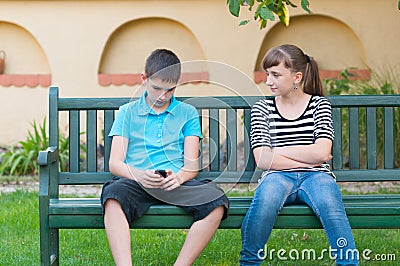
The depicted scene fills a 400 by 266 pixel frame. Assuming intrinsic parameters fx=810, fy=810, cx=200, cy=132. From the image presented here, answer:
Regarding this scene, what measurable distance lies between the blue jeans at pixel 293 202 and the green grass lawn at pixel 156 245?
858 millimetres

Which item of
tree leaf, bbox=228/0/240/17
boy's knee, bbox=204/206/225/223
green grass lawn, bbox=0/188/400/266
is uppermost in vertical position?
tree leaf, bbox=228/0/240/17

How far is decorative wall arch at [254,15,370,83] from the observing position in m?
9.08

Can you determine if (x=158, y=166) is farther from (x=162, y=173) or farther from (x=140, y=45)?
(x=140, y=45)

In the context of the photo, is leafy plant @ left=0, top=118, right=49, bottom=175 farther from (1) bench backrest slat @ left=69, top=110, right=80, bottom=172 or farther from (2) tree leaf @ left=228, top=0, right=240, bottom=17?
(2) tree leaf @ left=228, top=0, right=240, bottom=17

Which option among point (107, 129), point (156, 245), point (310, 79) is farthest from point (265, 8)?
point (156, 245)

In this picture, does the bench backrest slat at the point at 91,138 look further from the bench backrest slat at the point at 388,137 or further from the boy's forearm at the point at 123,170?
the bench backrest slat at the point at 388,137

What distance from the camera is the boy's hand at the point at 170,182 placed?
401 cm

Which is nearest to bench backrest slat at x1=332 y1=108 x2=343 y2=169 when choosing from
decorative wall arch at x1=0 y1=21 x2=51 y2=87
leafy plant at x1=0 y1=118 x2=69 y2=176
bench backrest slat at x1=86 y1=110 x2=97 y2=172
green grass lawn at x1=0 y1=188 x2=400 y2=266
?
green grass lawn at x1=0 y1=188 x2=400 y2=266

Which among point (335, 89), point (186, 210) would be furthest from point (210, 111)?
point (335, 89)

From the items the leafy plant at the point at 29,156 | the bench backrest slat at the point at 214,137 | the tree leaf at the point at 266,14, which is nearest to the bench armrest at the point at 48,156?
the bench backrest slat at the point at 214,137

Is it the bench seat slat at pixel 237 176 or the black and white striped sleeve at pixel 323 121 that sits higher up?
the black and white striped sleeve at pixel 323 121

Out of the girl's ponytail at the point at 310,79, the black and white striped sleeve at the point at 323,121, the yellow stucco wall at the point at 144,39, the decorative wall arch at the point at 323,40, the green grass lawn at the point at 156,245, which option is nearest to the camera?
the black and white striped sleeve at the point at 323,121

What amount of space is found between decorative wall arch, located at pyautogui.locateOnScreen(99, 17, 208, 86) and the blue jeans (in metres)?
5.23

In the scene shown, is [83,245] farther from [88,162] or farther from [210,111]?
[210,111]
